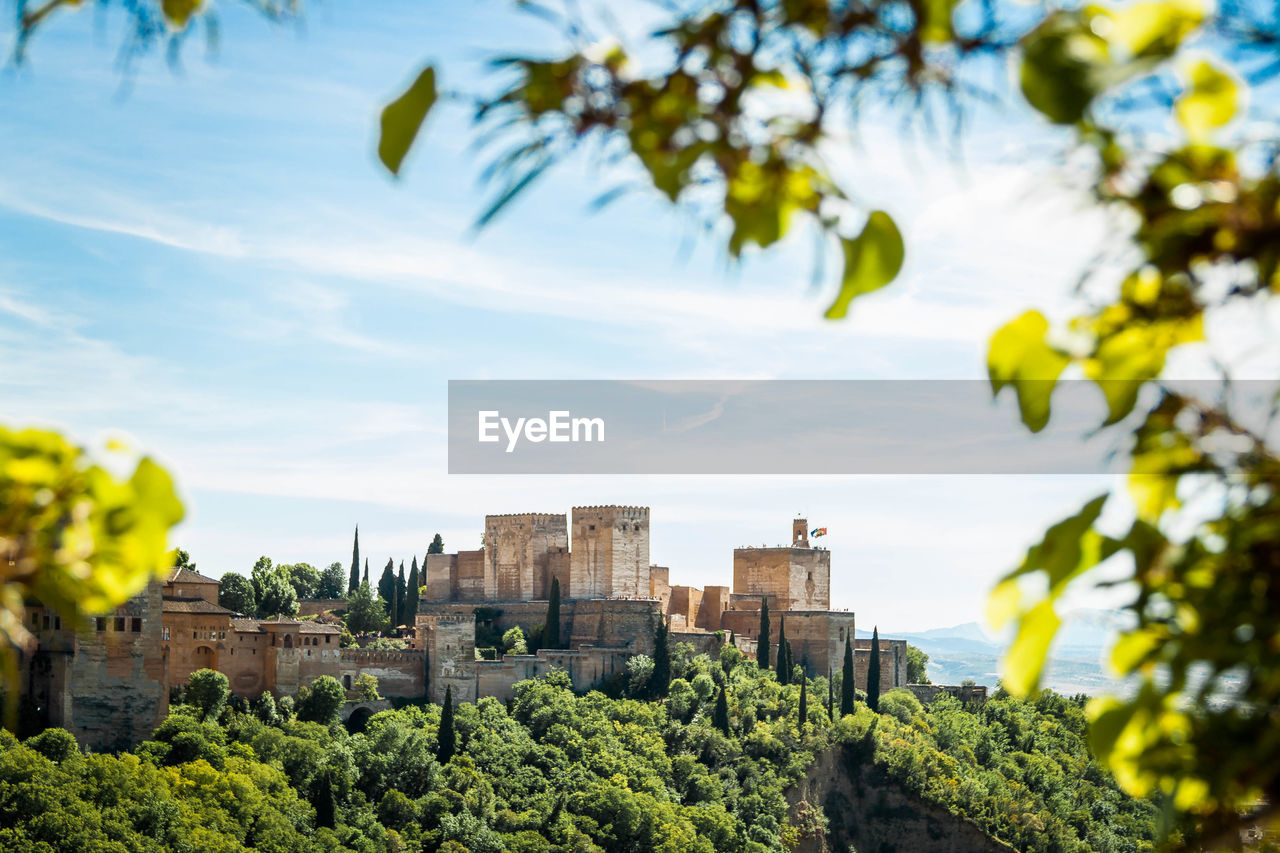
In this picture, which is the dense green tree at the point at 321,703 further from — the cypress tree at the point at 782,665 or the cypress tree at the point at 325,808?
the cypress tree at the point at 782,665

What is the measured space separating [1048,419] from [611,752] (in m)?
31.8

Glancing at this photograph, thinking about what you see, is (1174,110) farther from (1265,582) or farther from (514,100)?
(514,100)

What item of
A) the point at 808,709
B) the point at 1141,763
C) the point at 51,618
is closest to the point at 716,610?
the point at 808,709

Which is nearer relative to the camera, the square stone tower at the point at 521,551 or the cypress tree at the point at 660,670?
the cypress tree at the point at 660,670

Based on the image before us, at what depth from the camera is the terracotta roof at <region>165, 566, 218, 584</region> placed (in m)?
30.3

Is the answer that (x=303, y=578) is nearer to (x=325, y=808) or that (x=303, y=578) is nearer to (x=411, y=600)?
(x=411, y=600)

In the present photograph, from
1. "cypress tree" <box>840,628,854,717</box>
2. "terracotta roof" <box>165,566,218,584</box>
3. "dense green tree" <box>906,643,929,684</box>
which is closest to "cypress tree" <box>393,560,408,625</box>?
"terracotta roof" <box>165,566,218,584</box>

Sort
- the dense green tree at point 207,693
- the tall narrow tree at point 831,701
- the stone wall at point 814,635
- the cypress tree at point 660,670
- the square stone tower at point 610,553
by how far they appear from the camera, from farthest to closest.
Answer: the stone wall at point 814,635, the square stone tower at point 610,553, the tall narrow tree at point 831,701, the cypress tree at point 660,670, the dense green tree at point 207,693

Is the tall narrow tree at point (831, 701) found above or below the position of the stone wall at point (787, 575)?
below

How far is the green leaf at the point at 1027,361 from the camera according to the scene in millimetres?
1468

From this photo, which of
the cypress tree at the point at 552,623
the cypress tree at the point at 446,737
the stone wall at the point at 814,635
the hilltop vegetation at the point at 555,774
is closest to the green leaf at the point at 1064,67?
the hilltop vegetation at the point at 555,774

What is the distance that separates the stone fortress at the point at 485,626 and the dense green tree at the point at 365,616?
1.38 metres

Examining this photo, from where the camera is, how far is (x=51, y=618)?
25906 mm

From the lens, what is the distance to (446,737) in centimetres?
3030
